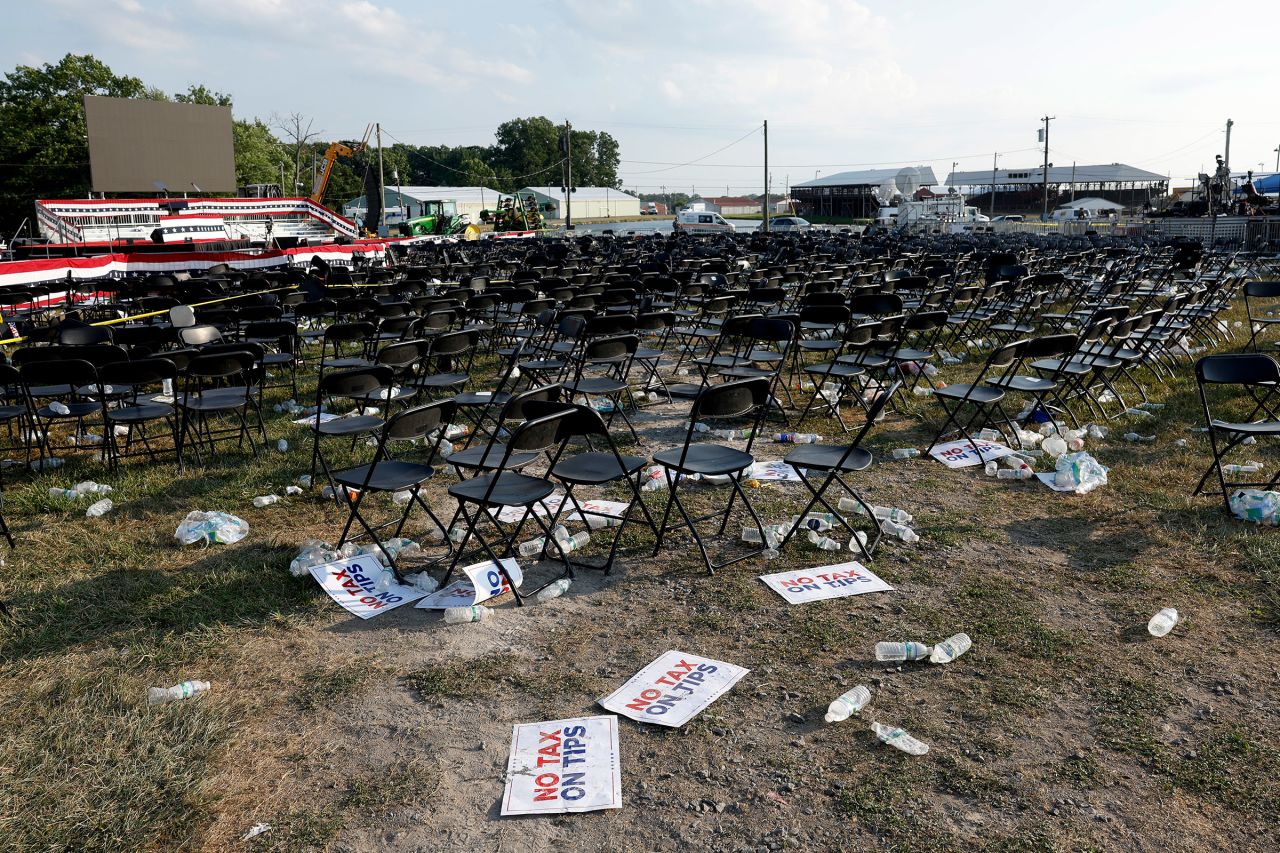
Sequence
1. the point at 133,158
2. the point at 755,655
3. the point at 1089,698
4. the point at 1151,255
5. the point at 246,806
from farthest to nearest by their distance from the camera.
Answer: the point at 133,158, the point at 1151,255, the point at 755,655, the point at 1089,698, the point at 246,806

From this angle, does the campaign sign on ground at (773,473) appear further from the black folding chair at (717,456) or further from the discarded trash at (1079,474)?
the discarded trash at (1079,474)

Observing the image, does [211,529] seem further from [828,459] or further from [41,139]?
[41,139]

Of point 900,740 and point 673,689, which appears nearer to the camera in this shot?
point 900,740

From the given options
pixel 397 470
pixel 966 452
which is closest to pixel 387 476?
pixel 397 470

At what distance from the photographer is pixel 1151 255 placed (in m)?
17.9

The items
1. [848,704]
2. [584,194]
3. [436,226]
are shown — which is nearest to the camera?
[848,704]

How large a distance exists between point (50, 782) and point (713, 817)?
6.77 ft

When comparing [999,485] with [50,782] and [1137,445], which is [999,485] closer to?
[1137,445]

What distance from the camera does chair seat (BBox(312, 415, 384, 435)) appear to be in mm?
5395

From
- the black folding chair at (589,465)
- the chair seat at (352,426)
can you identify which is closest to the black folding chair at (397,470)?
the black folding chair at (589,465)

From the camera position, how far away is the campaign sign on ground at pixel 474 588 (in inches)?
165

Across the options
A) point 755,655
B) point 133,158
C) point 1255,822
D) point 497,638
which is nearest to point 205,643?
point 497,638

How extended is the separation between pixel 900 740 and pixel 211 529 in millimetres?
3729

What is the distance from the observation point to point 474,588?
4.28m
